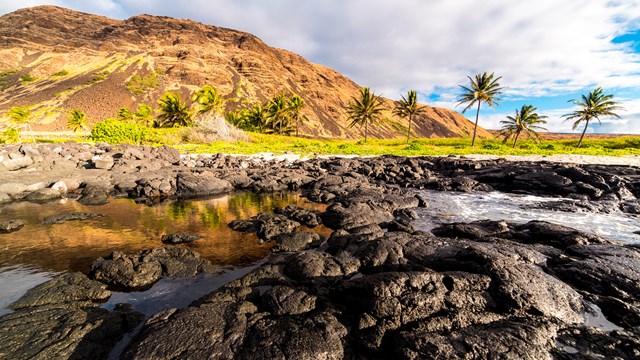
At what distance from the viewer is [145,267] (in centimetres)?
784

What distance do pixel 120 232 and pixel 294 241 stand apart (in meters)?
7.56

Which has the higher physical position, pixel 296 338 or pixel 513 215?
pixel 296 338

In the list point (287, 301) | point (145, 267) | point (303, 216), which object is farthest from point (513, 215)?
point (145, 267)

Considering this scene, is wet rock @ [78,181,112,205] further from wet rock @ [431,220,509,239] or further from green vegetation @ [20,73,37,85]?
green vegetation @ [20,73,37,85]

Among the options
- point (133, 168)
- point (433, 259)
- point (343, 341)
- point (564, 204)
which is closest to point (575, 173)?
point (564, 204)

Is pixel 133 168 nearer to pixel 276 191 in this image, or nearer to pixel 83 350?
pixel 276 191

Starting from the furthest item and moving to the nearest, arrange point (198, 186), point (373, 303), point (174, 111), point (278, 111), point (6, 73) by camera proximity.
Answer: point (6, 73)
point (278, 111)
point (174, 111)
point (198, 186)
point (373, 303)

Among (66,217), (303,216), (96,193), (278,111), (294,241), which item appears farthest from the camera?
(278,111)

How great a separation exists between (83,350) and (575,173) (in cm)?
2695

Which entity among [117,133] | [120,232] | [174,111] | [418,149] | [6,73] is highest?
[6,73]

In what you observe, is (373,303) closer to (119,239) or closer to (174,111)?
(119,239)

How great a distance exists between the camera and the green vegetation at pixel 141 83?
134 m

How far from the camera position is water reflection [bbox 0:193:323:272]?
9117 millimetres

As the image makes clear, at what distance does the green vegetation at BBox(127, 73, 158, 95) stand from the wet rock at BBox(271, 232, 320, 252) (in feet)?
510
